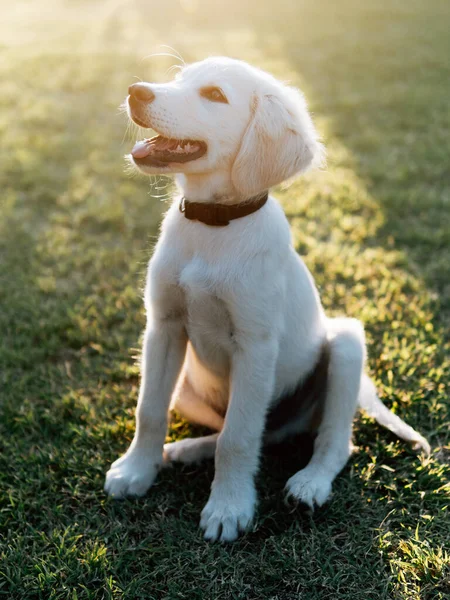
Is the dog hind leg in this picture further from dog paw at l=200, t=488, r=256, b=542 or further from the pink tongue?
the pink tongue

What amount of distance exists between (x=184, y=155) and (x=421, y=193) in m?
3.93

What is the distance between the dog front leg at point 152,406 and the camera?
9.19 feet

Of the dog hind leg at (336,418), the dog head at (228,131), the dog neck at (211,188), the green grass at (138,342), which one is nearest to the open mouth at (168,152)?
the dog head at (228,131)

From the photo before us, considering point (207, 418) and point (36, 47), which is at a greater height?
point (207, 418)

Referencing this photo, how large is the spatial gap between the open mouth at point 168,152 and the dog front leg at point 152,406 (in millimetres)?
678

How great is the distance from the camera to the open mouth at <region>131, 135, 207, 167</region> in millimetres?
A: 2465

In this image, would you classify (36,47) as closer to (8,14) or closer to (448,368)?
(8,14)

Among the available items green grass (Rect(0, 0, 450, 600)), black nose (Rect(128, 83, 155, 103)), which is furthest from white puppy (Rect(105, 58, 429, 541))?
green grass (Rect(0, 0, 450, 600))

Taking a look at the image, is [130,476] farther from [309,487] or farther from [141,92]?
[141,92]

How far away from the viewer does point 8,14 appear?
628 inches

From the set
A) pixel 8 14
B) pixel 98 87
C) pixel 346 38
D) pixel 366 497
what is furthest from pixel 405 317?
pixel 8 14

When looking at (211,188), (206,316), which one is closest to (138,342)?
(206,316)

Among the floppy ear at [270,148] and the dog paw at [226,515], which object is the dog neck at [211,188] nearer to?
the floppy ear at [270,148]

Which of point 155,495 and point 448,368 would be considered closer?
point 155,495
